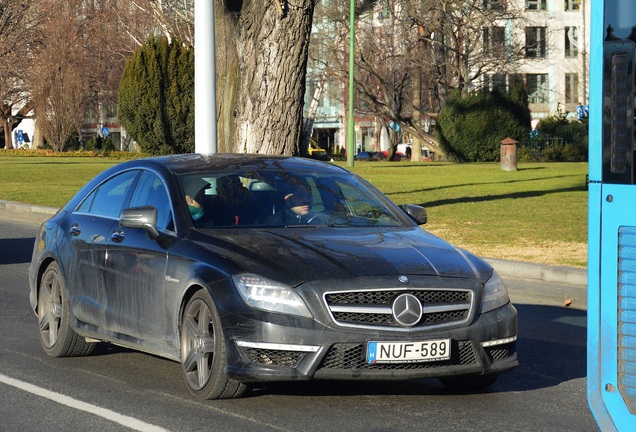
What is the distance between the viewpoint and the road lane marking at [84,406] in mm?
6516

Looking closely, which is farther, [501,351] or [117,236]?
[117,236]

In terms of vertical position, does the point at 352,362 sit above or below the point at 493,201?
below

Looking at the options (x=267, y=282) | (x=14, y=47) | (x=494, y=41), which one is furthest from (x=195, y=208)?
(x=14, y=47)

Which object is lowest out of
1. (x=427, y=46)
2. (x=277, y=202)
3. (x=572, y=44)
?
(x=277, y=202)

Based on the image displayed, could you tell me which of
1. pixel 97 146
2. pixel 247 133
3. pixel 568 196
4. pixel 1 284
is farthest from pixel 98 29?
pixel 1 284

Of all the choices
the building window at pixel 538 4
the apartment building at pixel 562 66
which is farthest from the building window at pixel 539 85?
the building window at pixel 538 4

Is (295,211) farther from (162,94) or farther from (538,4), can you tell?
(538,4)

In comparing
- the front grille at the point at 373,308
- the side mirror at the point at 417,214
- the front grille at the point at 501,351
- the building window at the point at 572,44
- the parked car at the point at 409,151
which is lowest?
the front grille at the point at 501,351

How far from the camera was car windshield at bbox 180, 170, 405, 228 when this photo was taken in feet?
25.7

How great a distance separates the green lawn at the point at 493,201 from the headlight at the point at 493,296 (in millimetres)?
6910

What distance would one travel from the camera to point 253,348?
671 cm

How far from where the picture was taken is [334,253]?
706 centimetres

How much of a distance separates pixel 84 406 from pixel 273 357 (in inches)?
48.3

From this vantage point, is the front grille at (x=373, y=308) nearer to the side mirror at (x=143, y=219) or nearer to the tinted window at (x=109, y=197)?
the side mirror at (x=143, y=219)
